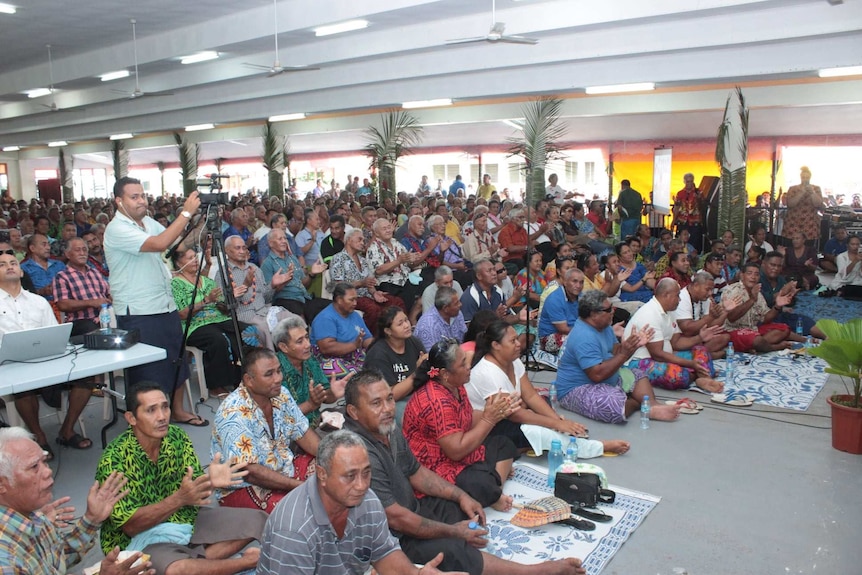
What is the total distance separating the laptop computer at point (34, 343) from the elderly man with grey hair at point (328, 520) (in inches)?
76.7

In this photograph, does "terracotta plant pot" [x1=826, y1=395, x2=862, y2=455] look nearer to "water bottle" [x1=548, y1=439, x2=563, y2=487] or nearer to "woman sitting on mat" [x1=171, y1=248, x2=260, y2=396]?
"water bottle" [x1=548, y1=439, x2=563, y2=487]

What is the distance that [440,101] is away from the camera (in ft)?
37.1

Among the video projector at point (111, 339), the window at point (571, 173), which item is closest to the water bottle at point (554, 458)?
the video projector at point (111, 339)

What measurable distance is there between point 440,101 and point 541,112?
1.93 meters

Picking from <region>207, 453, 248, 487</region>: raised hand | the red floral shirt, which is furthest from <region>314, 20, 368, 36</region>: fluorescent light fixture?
<region>207, 453, 248, 487</region>: raised hand

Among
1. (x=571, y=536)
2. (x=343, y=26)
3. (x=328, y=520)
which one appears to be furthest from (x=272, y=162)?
(x=328, y=520)

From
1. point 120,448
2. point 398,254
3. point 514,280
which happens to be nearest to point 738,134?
point 514,280

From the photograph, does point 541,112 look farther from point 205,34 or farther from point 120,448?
point 120,448

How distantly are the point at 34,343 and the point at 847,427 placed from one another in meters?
4.27

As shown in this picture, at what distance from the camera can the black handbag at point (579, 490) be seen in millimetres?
3414

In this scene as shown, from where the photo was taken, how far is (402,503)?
9.27 ft

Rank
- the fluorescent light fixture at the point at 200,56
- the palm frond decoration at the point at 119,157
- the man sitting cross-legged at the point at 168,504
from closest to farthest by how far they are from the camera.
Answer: the man sitting cross-legged at the point at 168,504 < the fluorescent light fixture at the point at 200,56 < the palm frond decoration at the point at 119,157

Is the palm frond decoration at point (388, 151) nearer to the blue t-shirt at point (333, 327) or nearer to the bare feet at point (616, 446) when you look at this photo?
the blue t-shirt at point (333, 327)

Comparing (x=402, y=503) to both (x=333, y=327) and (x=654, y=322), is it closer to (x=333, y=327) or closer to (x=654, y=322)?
(x=333, y=327)
